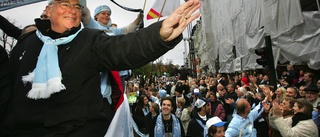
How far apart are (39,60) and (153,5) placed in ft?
9.34

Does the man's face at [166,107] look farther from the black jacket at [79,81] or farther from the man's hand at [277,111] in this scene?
the black jacket at [79,81]

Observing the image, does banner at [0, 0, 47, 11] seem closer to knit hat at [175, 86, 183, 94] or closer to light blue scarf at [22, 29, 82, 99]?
light blue scarf at [22, 29, 82, 99]

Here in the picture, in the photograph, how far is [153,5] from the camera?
14.6 ft

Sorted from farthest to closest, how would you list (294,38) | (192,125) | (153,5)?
(294,38) < (192,125) < (153,5)

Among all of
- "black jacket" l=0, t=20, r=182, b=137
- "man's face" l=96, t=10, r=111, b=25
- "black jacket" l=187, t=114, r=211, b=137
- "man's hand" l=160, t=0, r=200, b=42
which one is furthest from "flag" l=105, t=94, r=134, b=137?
"black jacket" l=187, t=114, r=211, b=137

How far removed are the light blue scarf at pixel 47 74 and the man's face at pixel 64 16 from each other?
0.49ft

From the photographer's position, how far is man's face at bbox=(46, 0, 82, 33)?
1996 millimetres

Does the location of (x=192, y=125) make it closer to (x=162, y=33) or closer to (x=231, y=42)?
(x=162, y=33)

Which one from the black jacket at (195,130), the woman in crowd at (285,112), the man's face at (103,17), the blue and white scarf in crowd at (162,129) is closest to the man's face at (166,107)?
the blue and white scarf in crowd at (162,129)

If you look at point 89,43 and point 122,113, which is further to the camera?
point 122,113

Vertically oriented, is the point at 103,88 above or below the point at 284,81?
above

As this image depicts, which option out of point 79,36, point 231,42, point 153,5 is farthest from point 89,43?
point 231,42

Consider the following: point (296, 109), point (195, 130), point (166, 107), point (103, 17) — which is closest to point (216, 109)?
point (195, 130)

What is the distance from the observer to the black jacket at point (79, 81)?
1.69 metres
